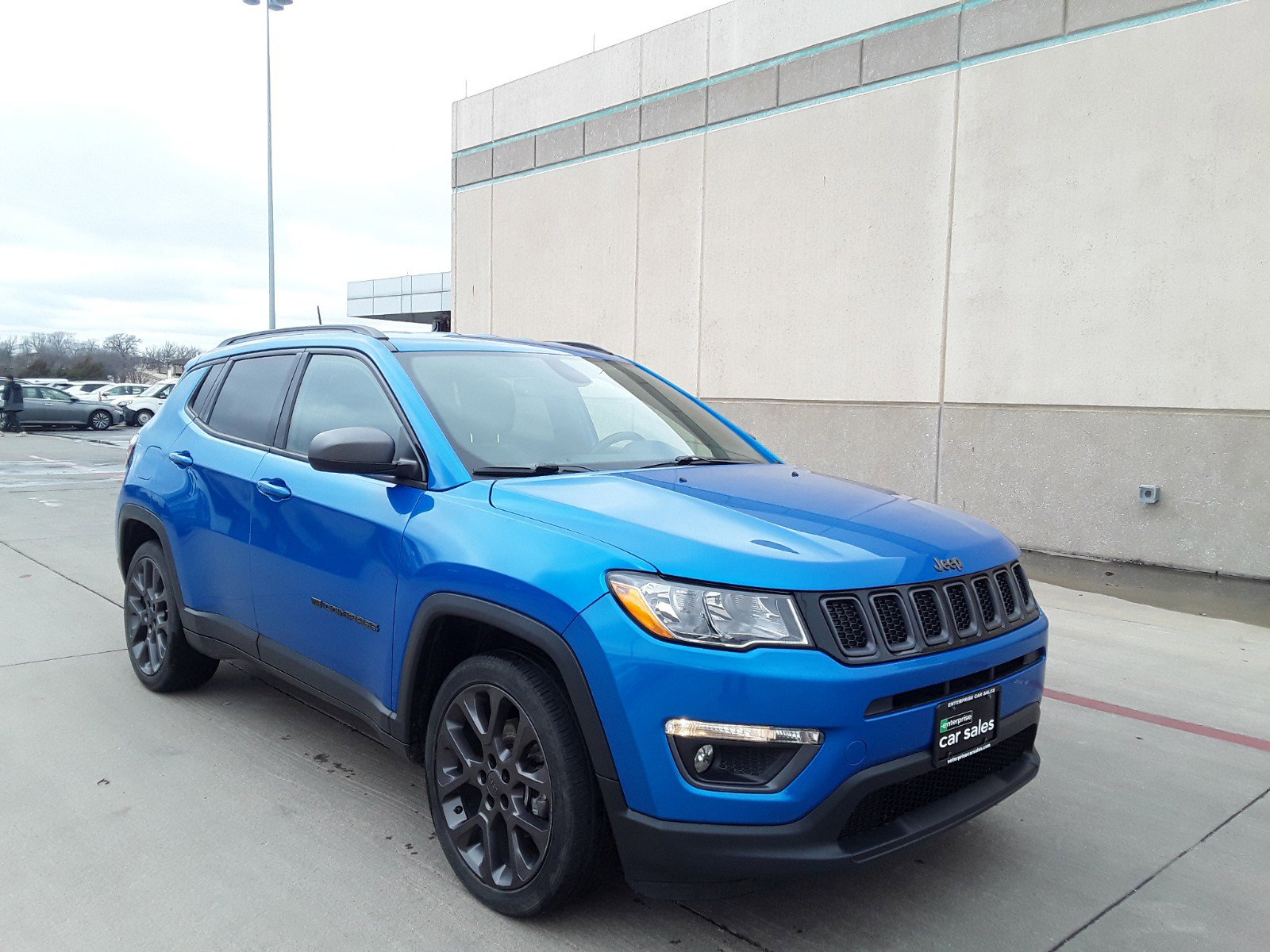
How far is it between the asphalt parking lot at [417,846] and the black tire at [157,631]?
115 mm

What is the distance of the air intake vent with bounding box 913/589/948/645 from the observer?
2.77 m

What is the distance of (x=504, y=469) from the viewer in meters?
3.38

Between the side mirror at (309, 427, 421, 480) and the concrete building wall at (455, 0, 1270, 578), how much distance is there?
7.50 metres

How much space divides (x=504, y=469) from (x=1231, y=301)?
7367 millimetres

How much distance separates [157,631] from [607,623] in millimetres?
3327

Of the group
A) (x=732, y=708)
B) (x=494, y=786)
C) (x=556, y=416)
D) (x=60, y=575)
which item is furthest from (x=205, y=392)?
(x=60, y=575)

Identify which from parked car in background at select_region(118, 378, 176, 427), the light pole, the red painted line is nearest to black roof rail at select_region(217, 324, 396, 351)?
the red painted line

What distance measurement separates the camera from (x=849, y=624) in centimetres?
263

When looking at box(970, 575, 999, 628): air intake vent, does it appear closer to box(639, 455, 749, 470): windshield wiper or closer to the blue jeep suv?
the blue jeep suv

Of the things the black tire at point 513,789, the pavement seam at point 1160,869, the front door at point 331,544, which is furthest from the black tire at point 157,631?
the pavement seam at point 1160,869

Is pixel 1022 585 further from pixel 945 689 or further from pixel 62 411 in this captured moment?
pixel 62 411

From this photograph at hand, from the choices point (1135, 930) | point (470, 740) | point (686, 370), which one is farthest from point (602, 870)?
point (686, 370)

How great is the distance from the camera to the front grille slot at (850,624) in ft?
8.55

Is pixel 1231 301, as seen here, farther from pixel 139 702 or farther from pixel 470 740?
pixel 139 702
